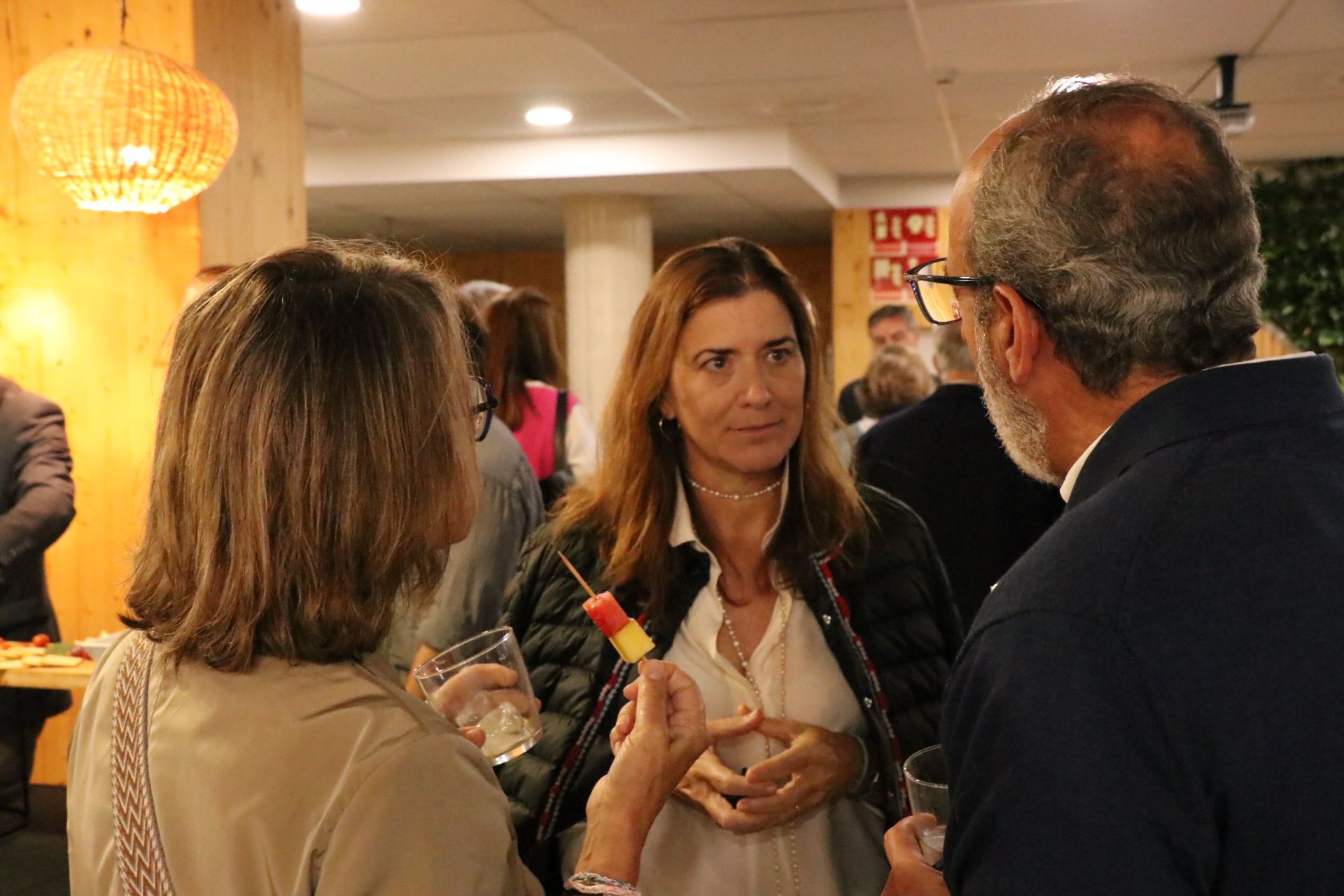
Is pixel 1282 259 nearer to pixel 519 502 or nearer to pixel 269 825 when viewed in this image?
pixel 519 502

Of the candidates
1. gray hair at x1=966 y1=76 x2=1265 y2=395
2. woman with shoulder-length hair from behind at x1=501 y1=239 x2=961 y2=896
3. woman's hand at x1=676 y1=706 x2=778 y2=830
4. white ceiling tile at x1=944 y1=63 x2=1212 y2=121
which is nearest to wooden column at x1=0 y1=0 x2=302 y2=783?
woman with shoulder-length hair from behind at x1=501 y1=239 x2=961 y2=896

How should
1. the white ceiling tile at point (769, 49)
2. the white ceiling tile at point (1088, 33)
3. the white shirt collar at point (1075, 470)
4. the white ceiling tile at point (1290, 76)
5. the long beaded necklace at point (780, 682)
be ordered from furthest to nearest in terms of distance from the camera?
the white ceiling tile at point (1290, 76)
the white ceiling tile at point (769, 49)
the white ceiling tile at point (1088, 33)
the long beaded necklace at point (780, 682)
the white shirt collar at point (1075, 470)

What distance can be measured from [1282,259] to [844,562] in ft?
27.3

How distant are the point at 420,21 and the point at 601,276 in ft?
14.0

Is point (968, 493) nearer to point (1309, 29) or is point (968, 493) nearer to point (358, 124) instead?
point (1309, 29)

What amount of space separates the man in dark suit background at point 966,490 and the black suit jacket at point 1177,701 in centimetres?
237

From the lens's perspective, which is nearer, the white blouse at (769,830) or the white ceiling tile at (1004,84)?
the white blouse at (769,830)

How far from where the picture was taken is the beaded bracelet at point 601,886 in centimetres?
138

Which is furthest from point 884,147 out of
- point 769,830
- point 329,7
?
point 769,830

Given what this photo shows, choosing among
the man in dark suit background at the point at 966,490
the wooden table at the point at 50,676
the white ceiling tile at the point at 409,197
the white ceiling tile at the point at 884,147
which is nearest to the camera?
the wooden table at the point at 50,676

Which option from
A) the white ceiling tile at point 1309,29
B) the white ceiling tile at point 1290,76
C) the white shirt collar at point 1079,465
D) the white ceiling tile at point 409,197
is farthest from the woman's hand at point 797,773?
the white ceiling tile at point 409,197

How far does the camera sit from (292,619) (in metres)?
1.09

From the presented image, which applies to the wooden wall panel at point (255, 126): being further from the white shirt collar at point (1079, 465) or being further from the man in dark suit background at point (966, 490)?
the white shirt collar at point (1079, 465)

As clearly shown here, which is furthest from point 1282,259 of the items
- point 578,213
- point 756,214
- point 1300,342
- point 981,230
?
point 981,230
